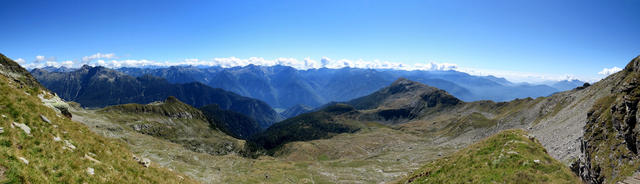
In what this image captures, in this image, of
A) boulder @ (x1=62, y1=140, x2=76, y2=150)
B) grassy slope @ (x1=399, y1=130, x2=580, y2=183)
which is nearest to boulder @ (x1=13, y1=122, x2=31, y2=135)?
boulder @ (x1=62, y1=140, x2=76, y2=150)

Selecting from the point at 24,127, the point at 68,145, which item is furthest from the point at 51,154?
the point at 24,127

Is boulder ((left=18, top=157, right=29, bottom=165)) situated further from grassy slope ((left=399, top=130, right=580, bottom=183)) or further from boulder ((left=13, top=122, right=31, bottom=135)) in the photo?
grassy slope ((left=399, top=130, right=580, bottom=183))

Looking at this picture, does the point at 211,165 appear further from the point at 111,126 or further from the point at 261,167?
the point at 111,126

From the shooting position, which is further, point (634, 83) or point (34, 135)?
point (634, 83)

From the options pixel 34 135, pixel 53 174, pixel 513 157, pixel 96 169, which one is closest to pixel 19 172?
pixel 53 174

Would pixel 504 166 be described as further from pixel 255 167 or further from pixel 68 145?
pixel 255 167

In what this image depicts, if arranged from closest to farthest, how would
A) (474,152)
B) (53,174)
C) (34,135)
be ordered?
(53,174) < (34,135) < (474,152)
